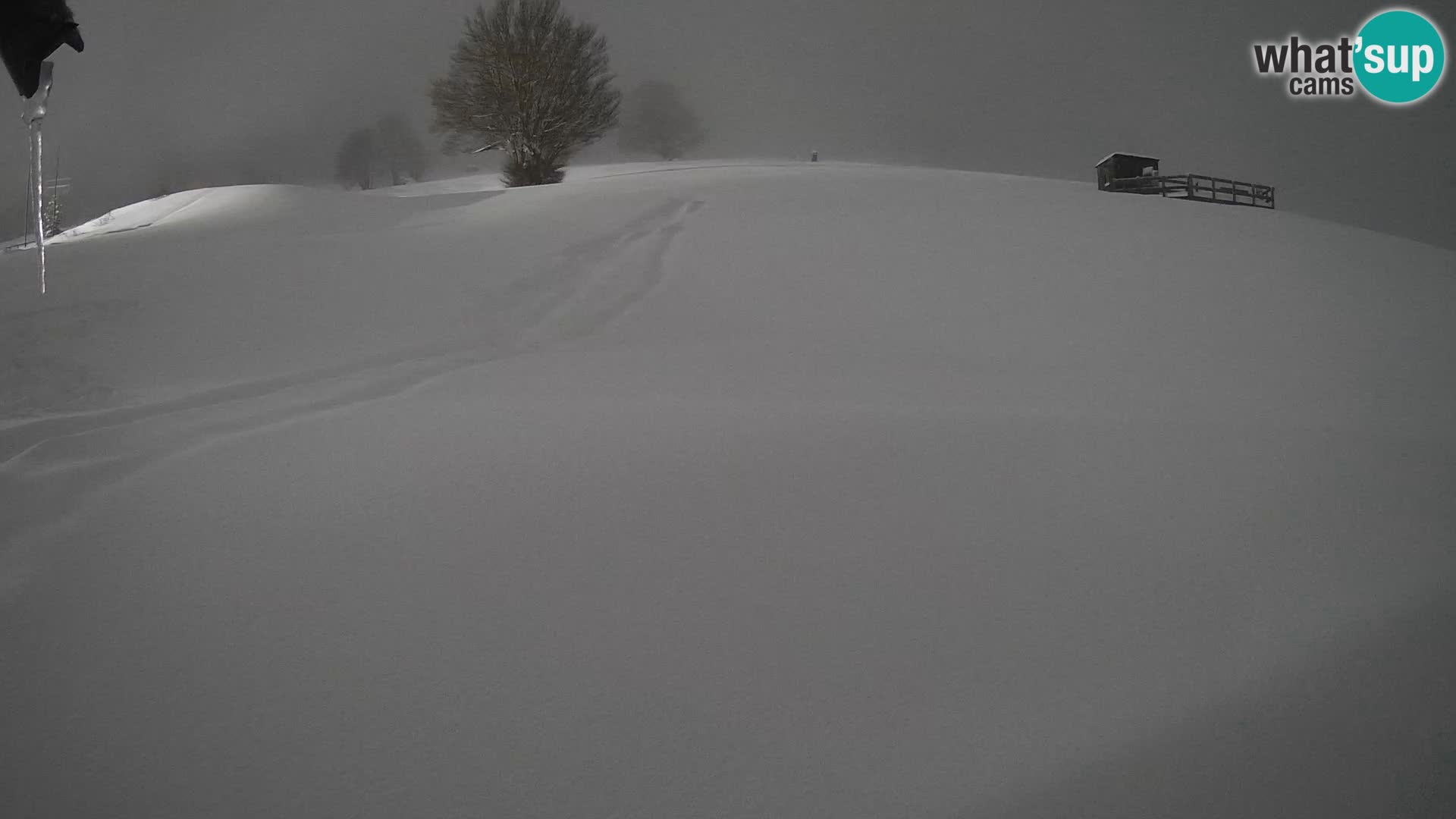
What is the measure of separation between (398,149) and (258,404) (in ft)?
103

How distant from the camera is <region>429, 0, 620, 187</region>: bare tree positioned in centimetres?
1571

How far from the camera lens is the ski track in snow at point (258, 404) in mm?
2697

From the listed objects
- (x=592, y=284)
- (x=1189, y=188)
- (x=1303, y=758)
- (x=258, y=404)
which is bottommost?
(x=1303, y=758)

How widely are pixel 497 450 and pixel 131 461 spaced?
1.60 m

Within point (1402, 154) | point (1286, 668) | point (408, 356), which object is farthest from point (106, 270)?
point (1402, 154)

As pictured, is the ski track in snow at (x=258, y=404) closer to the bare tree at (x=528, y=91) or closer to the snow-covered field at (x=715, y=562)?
the snow-covered field at (x=715, y=562)

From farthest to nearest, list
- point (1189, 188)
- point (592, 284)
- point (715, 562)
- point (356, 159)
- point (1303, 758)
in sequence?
point (356, 159), point (1189, 188), point (592, 284), point (715, 562), point (1303, 758)

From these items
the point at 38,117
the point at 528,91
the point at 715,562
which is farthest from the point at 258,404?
the point at 528,91

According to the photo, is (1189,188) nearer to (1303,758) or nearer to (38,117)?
(1303,758)

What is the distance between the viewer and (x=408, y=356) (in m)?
4.51

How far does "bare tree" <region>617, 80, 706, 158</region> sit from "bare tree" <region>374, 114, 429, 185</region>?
9386 millimetres

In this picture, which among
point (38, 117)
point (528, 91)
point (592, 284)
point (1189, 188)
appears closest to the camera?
point (38, 117)

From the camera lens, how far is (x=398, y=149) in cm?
3014

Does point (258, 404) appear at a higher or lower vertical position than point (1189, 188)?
lower
